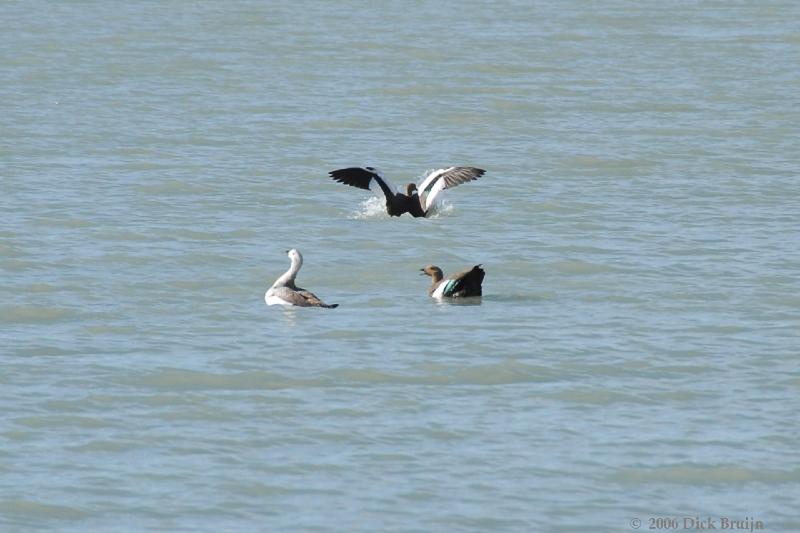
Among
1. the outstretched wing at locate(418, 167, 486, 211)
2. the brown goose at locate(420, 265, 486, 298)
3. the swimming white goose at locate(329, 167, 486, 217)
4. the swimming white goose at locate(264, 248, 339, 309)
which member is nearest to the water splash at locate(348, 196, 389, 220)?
the swimming white goose at locate(329, 167, 486, 217)

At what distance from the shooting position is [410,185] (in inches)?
1249

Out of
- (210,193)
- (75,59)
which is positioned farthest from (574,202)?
(75,59)

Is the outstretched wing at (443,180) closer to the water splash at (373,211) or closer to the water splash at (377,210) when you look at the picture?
the water splash at (377,210)

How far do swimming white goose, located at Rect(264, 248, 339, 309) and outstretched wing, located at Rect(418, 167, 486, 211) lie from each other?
24.6 ft

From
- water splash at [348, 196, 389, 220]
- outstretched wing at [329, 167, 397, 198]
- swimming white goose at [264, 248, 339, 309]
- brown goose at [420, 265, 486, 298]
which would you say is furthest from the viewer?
water splash at [348, 196, 389, 220]

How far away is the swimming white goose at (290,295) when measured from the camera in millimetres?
23359

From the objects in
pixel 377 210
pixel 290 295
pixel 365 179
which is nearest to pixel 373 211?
pixel 377 210

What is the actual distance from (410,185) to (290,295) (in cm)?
862

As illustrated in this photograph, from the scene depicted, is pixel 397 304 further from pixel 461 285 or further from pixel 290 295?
pixel 290 295

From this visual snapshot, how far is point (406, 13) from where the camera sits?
242 ft

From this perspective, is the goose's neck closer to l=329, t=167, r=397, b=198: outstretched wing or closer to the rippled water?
the rippled water

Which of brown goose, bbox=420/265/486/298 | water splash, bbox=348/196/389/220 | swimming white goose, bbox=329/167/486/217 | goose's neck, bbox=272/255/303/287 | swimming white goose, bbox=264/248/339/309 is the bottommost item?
swimming white goose, bbox=264/248/339/309

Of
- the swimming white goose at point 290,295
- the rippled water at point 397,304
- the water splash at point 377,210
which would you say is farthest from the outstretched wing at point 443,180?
the swimming white goose at point 290,295

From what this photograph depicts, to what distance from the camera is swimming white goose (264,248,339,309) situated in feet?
76.6
